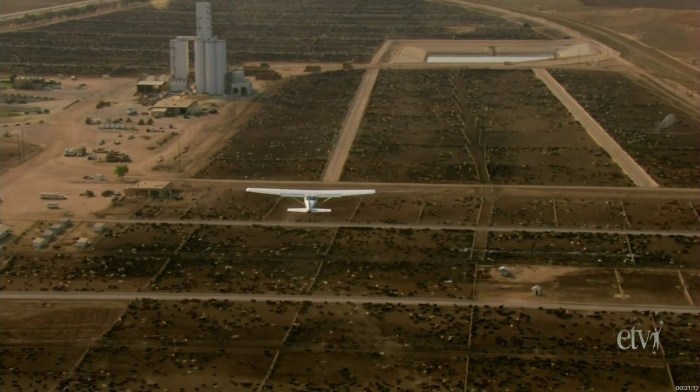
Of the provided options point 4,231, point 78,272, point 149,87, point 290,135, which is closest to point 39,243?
point 4,231

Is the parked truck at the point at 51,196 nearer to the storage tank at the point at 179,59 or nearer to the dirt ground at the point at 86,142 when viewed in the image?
the dirt ground at the point at 86,142

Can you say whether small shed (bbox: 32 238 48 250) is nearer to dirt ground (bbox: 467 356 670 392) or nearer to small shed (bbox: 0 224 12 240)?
small shed (bbox: 0 224 12 240)

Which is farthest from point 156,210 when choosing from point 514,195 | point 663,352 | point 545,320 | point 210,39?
point 210,39

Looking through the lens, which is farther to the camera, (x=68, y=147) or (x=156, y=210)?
(x=68, y=147)

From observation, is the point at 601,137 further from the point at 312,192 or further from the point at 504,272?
the point at 504,272

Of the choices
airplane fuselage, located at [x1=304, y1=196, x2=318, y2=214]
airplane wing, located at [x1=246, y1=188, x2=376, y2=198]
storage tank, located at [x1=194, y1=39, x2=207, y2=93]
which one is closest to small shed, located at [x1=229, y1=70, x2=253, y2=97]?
storage tank, located at [x1=194, y1=39, x2=207, y2=93]

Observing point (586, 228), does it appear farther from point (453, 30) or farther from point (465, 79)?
point (453, 30)
